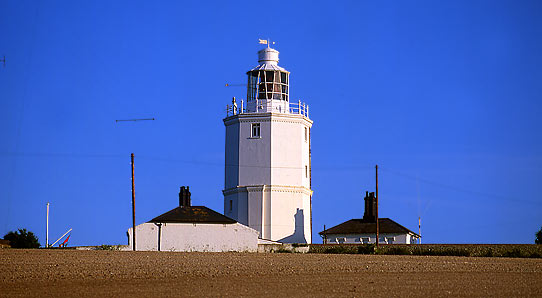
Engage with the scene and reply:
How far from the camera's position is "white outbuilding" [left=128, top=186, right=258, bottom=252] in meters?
58.4

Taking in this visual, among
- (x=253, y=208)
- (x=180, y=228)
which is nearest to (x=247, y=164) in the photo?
(x=253, y=208)

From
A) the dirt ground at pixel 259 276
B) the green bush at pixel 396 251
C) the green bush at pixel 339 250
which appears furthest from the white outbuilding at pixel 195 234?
the dirt ground at pixel 259 276

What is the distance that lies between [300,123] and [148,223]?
1164 centimetres

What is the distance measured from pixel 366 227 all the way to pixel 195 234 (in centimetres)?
1173

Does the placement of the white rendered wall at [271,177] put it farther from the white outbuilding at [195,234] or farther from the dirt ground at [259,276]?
the dirt ground at [259,276]

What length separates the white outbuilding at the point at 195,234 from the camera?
58.4m

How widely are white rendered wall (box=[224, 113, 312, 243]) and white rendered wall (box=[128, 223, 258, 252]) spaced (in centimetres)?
370

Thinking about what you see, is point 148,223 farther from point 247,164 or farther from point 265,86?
point 265,86

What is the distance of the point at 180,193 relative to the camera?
62656mm

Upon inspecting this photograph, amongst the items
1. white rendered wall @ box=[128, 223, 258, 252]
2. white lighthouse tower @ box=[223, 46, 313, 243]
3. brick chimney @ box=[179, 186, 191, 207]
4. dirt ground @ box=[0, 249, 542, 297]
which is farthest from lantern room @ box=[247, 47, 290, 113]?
dirt ground @ box=[0, 249, 542, 297]

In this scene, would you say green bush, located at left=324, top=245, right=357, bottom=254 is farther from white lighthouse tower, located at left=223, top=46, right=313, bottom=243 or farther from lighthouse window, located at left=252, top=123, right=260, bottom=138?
lighthouse window, located at left=252, top=123, right=260, bottom=138

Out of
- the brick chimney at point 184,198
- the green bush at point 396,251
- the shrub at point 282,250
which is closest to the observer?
the green bush at point 396,251

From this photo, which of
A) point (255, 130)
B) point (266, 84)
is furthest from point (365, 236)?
point (266, 84)

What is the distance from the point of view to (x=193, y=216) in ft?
196
